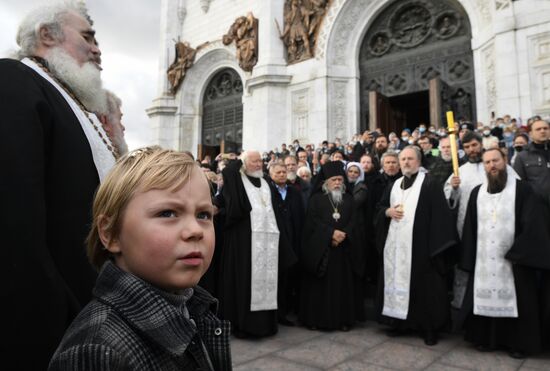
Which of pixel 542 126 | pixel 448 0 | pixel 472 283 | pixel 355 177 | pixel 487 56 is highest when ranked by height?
pixel 448 0

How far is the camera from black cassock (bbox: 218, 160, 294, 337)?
426 cm

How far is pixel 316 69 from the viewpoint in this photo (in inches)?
477

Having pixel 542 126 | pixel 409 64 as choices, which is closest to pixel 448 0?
pixel 409 64

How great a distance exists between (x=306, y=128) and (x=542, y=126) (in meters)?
7.98

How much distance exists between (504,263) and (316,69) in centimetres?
942

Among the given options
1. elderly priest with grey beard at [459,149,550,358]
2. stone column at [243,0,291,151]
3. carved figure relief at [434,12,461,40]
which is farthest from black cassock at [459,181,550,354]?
stone column at [243,0,291,151]

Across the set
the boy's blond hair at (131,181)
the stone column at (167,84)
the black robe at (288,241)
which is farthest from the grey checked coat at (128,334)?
the stone column at (167,84)

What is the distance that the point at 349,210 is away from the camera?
16.2 ft

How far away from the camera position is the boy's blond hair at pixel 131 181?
0.94 meters

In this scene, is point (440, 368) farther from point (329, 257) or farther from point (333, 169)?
point (333, 169)

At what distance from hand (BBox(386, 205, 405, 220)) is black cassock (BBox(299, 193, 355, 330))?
522 mm

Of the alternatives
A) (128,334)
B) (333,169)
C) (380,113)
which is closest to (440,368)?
(333,169)

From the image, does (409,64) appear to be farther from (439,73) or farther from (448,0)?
(448,0)

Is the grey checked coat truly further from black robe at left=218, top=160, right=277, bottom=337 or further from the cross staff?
the cross staff
